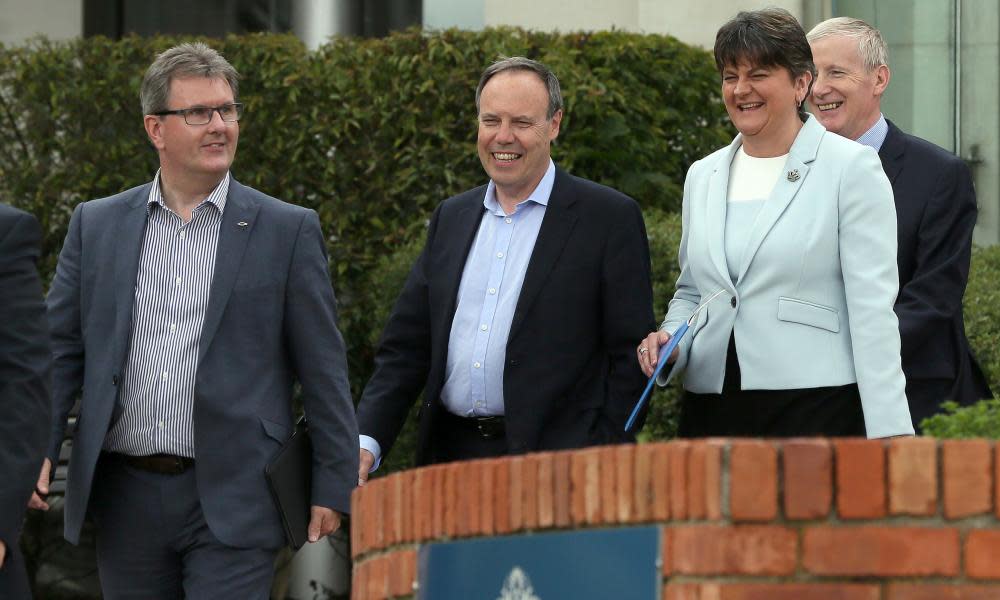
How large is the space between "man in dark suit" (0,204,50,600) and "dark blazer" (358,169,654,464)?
1369 mm

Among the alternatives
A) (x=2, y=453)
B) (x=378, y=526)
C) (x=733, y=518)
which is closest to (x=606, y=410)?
(x=378, y=526)

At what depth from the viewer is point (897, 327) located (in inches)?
193

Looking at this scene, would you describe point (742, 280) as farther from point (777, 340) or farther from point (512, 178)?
point (512, 178)

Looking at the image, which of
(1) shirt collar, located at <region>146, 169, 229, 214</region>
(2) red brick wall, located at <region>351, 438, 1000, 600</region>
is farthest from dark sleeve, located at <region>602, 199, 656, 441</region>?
(2) red brick wall, located at <region>351, 438, 1000, 600</region>

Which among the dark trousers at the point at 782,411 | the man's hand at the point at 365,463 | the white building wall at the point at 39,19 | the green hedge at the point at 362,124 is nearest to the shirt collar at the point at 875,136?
the dark trousers at the point at 782,411

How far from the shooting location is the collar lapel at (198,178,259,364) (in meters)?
5.47

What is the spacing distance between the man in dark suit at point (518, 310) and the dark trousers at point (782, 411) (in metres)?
0.54

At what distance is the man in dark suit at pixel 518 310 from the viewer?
220 inches

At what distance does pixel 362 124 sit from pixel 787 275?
14.6 ft

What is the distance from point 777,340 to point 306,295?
151cm

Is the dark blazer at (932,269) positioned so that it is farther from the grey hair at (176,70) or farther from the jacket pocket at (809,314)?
the grey hair at (176,70)

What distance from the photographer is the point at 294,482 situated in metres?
5.55

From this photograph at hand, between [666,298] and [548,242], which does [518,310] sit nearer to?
[548,242]

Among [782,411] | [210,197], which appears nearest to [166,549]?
[210,197]
